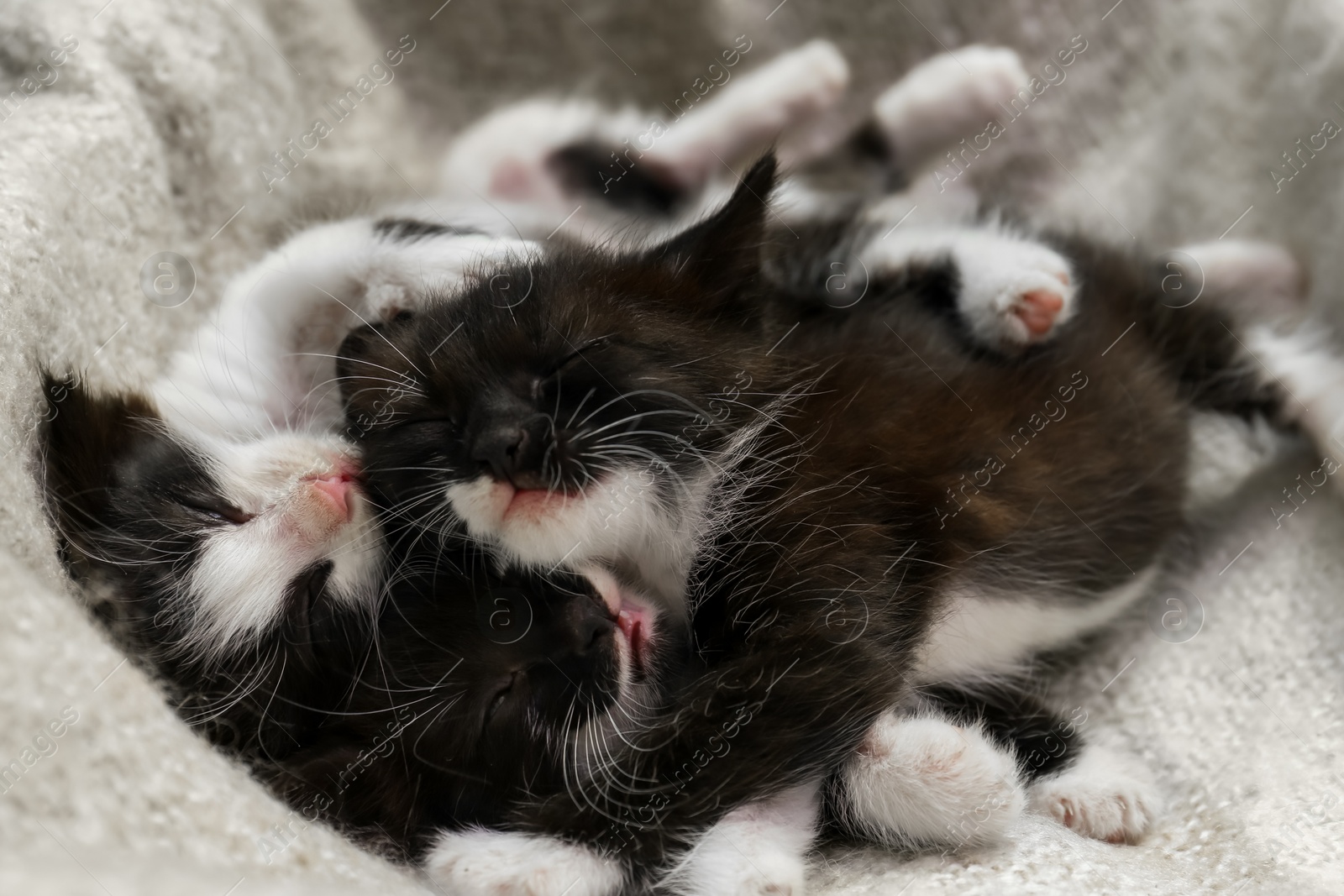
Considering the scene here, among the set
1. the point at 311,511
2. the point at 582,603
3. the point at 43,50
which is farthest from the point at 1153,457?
the point at 43,50

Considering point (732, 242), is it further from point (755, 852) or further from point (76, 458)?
point (76, 458)

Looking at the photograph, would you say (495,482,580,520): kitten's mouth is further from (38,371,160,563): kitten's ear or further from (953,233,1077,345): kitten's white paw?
(953,233,1077,345): kitten's white paw

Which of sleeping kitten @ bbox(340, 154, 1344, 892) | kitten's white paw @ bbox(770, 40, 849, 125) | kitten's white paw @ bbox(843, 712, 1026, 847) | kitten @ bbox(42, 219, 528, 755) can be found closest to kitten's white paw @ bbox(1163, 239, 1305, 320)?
sleeping kitten @ bbox(340, 154, 1344, 892)

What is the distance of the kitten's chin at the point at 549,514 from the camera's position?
1.17 meters

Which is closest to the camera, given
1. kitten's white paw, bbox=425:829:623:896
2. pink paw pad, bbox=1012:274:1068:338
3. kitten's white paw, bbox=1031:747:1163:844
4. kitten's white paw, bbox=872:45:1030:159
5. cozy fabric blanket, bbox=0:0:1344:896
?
cozy fabric blanket, bbox=0:0:1344:896

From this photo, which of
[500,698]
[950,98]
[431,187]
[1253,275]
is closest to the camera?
[500,698]

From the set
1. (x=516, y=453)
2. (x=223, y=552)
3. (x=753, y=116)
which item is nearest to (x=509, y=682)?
(x=516, y=453)

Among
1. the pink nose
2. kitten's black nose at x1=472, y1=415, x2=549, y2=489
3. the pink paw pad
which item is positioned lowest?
the pink nose

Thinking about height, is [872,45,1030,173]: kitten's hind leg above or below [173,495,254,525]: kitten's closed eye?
above

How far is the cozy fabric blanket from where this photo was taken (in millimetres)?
953

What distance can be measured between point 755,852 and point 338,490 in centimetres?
66

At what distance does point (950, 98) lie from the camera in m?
2.06

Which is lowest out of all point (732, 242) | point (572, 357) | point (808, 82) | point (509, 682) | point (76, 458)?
point (509, 682)

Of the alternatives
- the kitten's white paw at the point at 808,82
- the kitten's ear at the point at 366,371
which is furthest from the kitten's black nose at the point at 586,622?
the kitten's white paw at the point at 808,82
